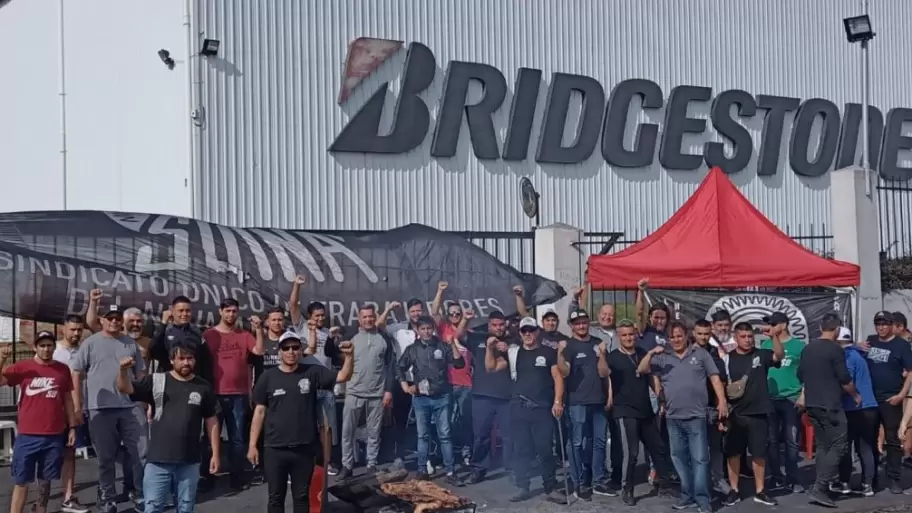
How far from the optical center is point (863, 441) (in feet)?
35.8

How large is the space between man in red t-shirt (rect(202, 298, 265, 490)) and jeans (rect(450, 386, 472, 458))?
225 cm

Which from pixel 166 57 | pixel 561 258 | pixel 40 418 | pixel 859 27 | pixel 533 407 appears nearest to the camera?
pixel 40 418

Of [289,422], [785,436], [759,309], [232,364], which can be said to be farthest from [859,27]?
[289,422]

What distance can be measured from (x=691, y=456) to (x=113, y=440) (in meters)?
5.09

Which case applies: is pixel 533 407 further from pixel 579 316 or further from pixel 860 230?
pixel 860 230

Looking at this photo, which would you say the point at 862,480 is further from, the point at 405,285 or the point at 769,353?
the point at 405,285

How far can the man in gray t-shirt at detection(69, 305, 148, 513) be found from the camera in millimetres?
9203

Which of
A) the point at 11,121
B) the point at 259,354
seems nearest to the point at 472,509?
the point at 259,354

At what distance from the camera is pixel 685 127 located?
22.9m

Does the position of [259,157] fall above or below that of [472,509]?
above

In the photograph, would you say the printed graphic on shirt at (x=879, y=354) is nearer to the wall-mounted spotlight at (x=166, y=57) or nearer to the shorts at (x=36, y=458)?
the shorts at (x=36, y=458)

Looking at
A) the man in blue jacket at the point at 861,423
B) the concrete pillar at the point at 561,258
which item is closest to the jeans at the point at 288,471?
the man in blue jacket at the point at 861,423

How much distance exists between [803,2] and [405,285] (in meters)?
15.9

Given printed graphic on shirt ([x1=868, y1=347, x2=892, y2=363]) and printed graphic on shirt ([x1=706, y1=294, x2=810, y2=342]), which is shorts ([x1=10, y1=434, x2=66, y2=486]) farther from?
printed graphic on shirt ([x1=706, y1=294, x2=810, y2=342])
